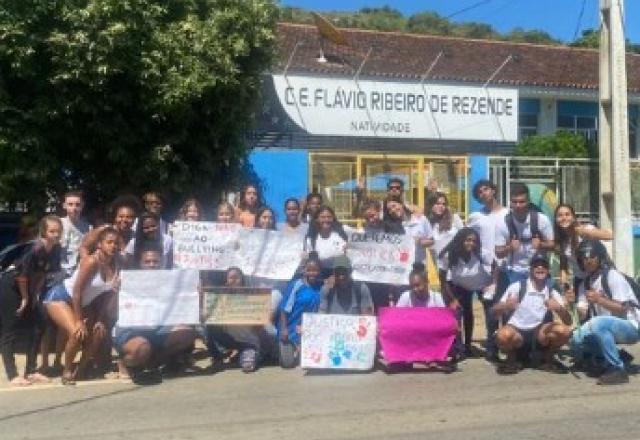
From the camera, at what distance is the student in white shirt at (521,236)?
995 cm

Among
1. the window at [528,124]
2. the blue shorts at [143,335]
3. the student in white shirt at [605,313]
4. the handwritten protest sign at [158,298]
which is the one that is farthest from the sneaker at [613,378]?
the window at [528,124]

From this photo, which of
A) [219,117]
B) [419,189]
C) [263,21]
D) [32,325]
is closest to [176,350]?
[32,325]

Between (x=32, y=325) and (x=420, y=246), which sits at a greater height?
(x=420, y=246)

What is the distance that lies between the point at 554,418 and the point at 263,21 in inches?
320

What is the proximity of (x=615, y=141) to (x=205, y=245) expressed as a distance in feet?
25.3

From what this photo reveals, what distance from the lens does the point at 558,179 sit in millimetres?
17703

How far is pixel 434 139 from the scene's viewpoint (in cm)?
2403

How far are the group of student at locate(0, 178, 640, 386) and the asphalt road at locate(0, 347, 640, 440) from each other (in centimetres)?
34

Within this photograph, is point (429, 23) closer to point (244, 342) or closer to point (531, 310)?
point (531, 310)

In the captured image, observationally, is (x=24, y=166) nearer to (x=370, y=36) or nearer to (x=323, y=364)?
(x=323, y=364)

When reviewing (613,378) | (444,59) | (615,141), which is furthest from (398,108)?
(613,378)

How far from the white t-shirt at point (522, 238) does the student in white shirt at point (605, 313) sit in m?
0.64

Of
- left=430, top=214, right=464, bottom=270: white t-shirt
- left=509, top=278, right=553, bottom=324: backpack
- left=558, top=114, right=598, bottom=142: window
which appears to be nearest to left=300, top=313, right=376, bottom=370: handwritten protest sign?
left=430, top=214, right=464, bottom=270: white t-shirt

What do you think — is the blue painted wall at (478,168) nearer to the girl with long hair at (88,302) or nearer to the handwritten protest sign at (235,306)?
the handwritten protest sign at (235,306)
